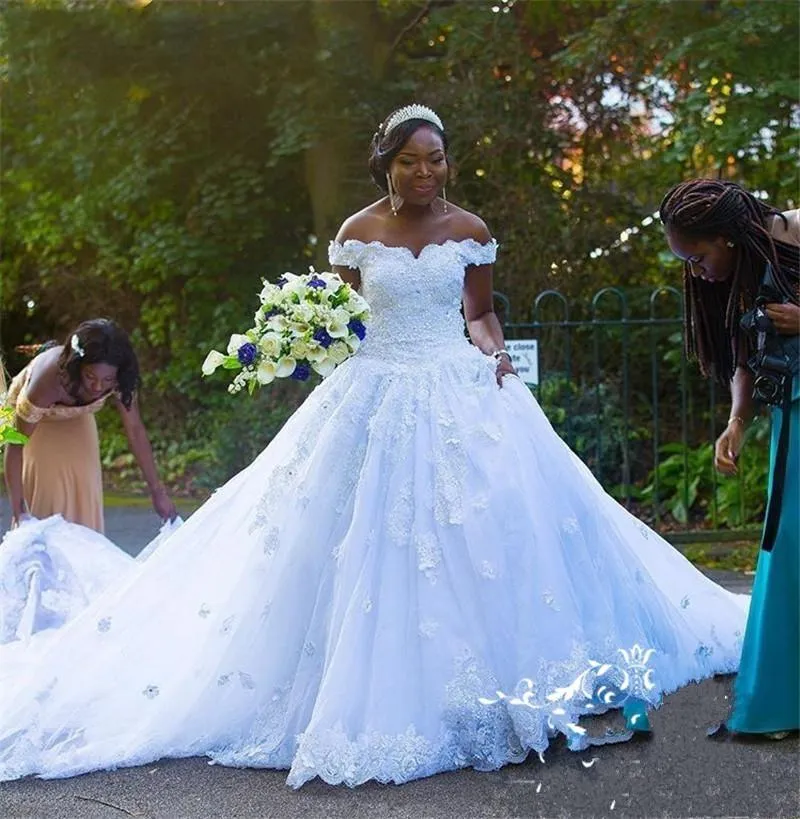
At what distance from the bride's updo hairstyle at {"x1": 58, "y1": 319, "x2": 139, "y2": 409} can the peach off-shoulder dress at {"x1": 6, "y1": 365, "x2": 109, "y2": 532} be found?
0.19m

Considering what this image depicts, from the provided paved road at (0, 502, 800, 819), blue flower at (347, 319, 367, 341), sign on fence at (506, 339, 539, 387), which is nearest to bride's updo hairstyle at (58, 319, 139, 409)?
blue flower at (347, 319, 367, 341)

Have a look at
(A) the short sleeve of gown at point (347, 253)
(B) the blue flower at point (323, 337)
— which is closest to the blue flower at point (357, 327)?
(B) the blue flower at point (323, 337)

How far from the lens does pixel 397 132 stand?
4.26 meters

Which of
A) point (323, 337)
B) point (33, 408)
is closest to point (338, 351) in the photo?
point (323, 337)

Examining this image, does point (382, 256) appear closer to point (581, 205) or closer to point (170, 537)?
point (170, 537)

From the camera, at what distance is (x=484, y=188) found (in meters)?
10.2

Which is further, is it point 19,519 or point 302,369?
point 19,519

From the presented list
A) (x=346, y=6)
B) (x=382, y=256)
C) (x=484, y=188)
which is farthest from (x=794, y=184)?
(x=382, y=256)

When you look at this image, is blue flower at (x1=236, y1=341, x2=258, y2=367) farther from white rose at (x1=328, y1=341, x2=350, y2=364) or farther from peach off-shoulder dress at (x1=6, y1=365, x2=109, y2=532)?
peach off-shoulder dress at (x1=6, y1=365, x2=109, y2=532)

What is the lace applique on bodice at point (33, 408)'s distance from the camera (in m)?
5.23

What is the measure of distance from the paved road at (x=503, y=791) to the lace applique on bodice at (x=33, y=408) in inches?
82.1

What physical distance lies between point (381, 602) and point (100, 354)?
6.68 ft

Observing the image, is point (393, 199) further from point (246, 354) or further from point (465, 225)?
point (246, 354)

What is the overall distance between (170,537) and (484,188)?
650 centimetres
